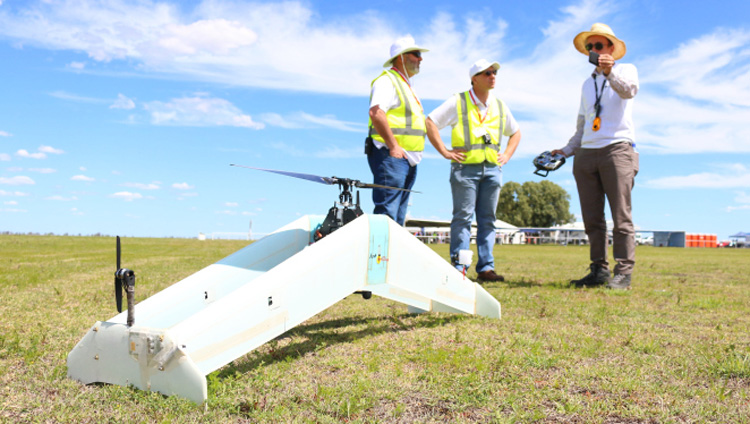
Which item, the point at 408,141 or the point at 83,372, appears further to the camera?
the point at 408,141

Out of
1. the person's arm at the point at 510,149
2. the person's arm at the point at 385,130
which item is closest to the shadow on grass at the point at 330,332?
the person's arm at the point at 385,130

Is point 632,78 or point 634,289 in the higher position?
point 632,78

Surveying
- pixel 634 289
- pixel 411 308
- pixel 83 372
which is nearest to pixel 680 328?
pixel 411 308

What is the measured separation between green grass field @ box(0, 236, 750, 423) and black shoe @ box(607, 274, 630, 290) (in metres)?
Answer: 1.38

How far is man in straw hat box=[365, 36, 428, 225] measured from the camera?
5.01m

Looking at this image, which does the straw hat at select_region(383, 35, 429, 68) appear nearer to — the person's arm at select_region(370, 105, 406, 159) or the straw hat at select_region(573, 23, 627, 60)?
the person's arm at select_region(370, 105, 406, 159)

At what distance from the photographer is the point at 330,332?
3988 millimetres

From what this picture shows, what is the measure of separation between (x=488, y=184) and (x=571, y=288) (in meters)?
1.64

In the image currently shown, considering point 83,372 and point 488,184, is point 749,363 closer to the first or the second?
point 83,372

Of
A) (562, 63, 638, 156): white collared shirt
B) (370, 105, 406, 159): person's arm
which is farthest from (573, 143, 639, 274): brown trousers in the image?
(370, 105, 406, 159): person's arm

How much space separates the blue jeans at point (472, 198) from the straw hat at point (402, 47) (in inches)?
81.0

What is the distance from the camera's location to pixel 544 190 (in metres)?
73.2

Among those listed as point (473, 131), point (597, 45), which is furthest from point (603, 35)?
point (473, 131)

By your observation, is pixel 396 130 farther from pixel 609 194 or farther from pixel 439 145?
pixel 609 194
